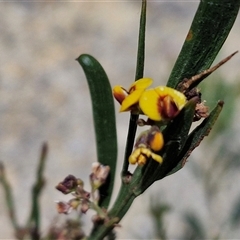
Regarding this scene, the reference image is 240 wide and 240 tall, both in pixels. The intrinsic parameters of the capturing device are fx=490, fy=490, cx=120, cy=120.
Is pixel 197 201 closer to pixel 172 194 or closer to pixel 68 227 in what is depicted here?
pixel 172 194

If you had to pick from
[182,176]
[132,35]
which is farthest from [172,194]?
[132,35]

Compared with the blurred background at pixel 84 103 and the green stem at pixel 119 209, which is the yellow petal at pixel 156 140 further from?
the blurred background at pixel 84 103

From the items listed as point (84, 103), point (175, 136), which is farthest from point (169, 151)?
point (84, 103)

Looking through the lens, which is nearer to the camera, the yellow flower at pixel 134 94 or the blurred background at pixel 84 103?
the yellow flower at pixel 134 94

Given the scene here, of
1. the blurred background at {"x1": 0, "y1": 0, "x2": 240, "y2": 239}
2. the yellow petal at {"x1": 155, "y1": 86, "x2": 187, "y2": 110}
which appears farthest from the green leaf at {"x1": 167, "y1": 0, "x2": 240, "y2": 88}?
the blurred background at {"x1": 0, "y1": 0, "x2": 240, "y2": 239}

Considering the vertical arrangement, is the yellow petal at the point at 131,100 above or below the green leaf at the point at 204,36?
below

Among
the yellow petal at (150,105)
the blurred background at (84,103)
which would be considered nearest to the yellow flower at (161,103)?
the yellow petal at (150,105)
